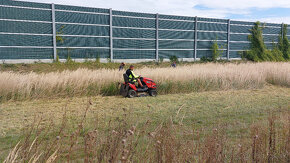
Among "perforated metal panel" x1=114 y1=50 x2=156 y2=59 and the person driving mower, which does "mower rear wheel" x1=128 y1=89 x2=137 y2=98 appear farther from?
"perforated metal panel" x1=114 y1=50 x2=156 y2=59

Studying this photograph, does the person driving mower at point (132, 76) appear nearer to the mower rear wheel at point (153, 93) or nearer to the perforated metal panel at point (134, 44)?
the mower rear wheel at point (153, 93)

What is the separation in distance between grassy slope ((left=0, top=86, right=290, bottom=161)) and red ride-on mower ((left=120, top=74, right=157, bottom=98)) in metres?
0.43

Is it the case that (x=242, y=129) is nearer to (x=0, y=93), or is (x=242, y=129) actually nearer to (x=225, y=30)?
(x=0, y=93)

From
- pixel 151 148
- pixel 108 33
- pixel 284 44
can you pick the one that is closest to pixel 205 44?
pixel 108 33

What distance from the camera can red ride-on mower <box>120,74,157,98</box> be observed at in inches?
340

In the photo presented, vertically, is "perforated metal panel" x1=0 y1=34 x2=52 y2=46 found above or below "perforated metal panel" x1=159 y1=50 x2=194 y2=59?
above

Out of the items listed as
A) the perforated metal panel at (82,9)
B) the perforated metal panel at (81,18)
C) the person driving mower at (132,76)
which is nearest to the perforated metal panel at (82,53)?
the perforated metal panel at (81,18)

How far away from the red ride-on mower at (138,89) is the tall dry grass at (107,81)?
64 centimetres

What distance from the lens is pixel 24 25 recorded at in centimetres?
1808

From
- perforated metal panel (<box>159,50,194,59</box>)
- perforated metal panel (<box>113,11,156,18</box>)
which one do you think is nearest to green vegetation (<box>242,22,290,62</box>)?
perforated metal panel (<box>159,50,194,59</box>)

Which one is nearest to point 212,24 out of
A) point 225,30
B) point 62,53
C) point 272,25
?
point 225,30

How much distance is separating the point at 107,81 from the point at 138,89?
1171mm

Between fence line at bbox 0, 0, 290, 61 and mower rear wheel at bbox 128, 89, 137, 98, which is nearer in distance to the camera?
mower rear wheel at bbox 128, 89, 137, 98

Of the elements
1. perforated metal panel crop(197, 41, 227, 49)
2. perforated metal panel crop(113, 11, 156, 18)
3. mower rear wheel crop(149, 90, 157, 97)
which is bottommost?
mower rear wheel crop(149, 90, 157, 97)
